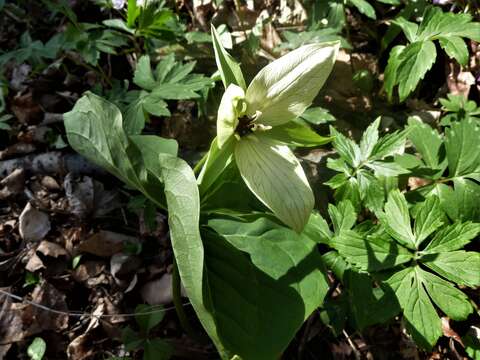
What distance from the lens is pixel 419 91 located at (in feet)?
7.64

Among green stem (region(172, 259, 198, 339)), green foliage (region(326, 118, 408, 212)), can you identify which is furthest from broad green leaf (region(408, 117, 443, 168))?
green stem (region(172, 259, 198, 339))

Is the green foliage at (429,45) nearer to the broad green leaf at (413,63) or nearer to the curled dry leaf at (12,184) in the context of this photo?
the broad green leaf at (413,63)

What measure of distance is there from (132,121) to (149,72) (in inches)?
10.4

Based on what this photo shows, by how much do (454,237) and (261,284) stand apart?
1.79 feet

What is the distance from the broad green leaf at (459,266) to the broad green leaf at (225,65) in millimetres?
732

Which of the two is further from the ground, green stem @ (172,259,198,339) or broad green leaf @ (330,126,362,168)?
broad green leaf @ (330,126,362,168)

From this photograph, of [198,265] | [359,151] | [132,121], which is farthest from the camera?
[132,121]

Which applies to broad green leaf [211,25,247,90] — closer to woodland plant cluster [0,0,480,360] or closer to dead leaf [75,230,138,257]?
woodland plant cluster [0,0,480,360]

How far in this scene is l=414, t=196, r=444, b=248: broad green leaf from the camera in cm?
135

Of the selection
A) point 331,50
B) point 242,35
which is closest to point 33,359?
point 331,50

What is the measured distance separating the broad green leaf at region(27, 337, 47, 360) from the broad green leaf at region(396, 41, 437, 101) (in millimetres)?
1588

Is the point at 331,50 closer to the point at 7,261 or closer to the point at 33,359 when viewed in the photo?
the point at 33,359

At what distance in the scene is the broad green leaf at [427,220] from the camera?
1.35 meters

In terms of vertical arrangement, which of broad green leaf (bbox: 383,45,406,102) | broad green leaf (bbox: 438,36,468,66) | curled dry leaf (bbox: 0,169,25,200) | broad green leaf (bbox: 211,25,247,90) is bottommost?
curled dry leaf (bbox: 0,169,25,200)
